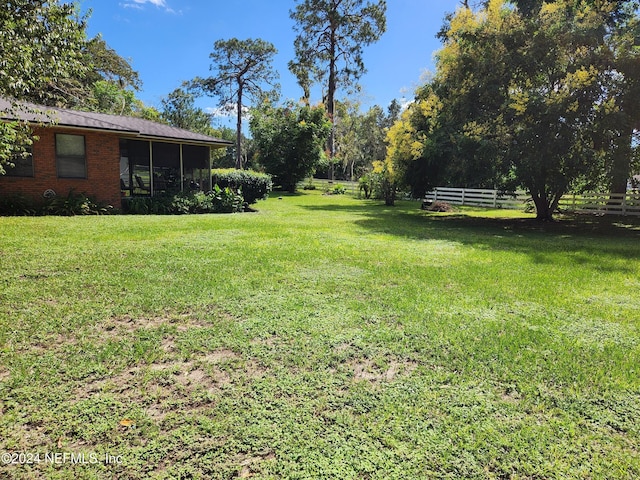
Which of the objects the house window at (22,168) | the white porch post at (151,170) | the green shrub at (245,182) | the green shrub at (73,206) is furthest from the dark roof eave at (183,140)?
the house window at (22,168)

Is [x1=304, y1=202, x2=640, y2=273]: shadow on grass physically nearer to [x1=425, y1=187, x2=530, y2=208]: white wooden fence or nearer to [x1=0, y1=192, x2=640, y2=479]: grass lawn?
[x1=0, y1=192, x2=640, y2=479]: grass lawn

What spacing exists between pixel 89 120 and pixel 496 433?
14447 mm

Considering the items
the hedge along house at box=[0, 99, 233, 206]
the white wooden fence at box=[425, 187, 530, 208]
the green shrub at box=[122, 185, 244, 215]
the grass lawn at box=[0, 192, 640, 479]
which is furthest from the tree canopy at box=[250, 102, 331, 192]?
the grass lawn at box=[0, 192, 640, 479]

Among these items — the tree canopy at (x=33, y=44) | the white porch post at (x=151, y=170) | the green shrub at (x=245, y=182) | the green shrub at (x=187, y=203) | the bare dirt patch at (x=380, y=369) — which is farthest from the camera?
the green shrub at (x=245, y=182)

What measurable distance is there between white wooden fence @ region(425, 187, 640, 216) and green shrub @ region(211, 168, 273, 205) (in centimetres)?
1026

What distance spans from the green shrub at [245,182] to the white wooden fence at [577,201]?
10.3 meters

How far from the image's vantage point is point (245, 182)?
1647cm

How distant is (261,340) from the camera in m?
3.36

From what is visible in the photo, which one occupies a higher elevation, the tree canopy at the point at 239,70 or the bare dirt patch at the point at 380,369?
the tree canopy at the point at 239,70

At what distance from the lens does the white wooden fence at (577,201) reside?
16219 mm

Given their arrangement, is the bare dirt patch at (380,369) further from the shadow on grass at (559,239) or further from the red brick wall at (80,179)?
the red brick wall at (80,179)

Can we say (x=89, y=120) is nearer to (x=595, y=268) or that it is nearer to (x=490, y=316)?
(x=490, y=316)

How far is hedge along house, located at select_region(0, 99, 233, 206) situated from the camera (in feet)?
37.2

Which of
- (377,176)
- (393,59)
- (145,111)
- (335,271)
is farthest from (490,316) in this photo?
(145,111)
